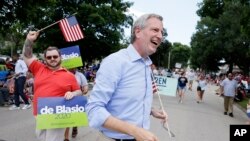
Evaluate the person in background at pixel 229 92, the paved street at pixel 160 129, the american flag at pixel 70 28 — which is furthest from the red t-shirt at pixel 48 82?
the person in background at pixel 229 92

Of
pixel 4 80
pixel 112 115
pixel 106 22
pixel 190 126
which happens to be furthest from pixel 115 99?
pixel 106 22

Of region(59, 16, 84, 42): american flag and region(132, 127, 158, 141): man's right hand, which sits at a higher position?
region(59, 16, 84, 42): american flag

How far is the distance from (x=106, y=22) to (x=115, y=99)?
36.6 m

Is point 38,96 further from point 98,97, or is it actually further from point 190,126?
point 190,126

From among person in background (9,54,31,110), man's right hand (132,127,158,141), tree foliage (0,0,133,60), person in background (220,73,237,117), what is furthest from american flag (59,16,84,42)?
tree foliage (0,0,133,60)

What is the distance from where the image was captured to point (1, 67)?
55.4 feet

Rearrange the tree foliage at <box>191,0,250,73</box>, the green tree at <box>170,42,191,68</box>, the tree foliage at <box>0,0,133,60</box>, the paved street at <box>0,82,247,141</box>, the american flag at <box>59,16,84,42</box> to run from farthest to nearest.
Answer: the green tree at <box>170,42,191,68</box>, the tree foliage at <box>191,0,250,73</box>, the tree foliage at <box>0,0,133,60</box>, the american flag at <box>59,16,84,42</box>, the paved street at <box>0,82,247,141</box>

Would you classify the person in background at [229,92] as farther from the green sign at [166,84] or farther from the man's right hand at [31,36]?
the man's right hand at [31,36]

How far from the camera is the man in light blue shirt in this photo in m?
2.67

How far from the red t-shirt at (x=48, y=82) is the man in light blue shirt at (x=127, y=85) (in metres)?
2.64

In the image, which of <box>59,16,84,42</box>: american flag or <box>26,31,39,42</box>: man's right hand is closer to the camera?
<box>26,31,39,42</box>: man's right hand

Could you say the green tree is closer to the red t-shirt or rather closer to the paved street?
the paved street

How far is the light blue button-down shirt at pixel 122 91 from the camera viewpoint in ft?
8.82

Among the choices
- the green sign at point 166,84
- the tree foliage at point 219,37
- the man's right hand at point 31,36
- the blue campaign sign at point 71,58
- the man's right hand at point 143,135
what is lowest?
the green sign at point 166,84
